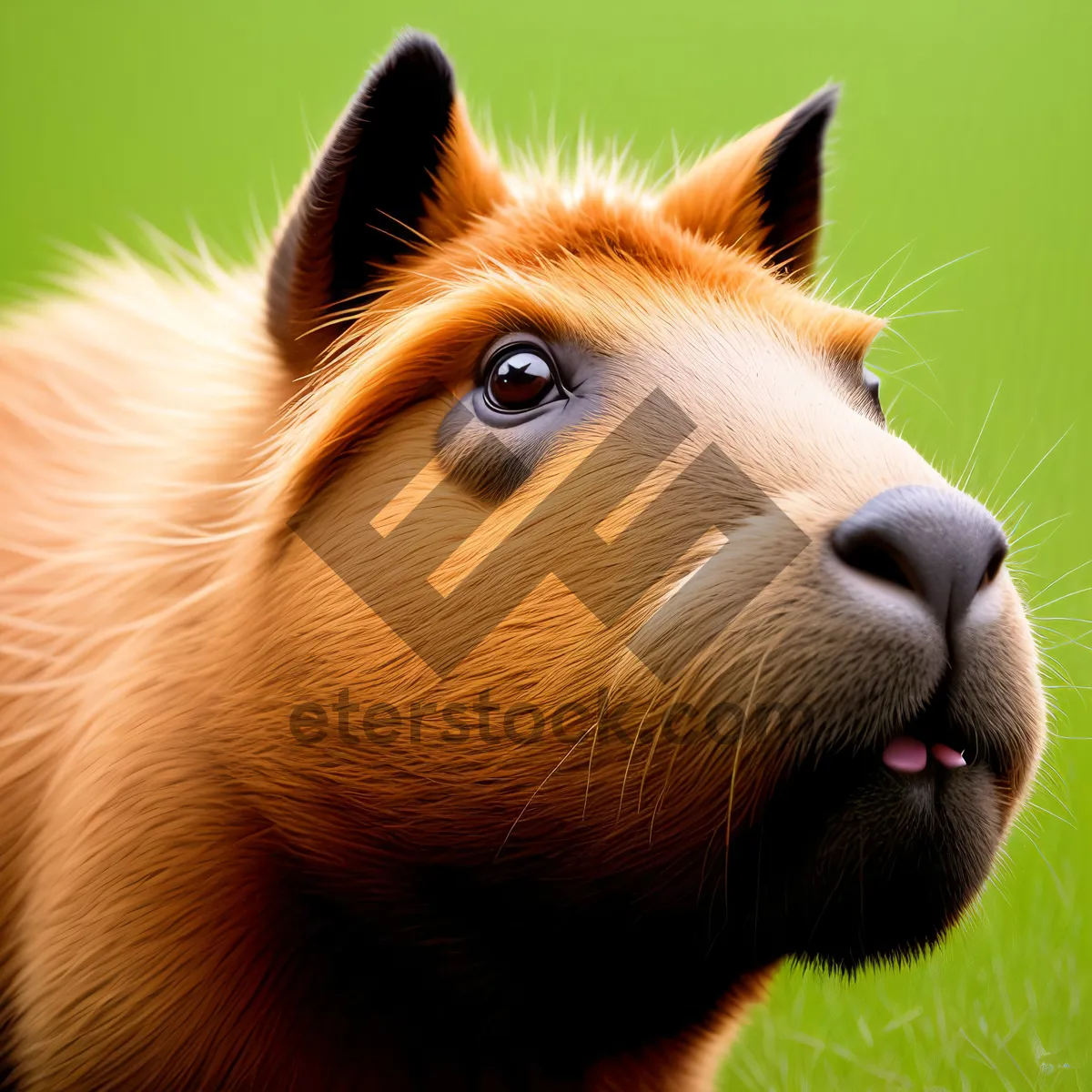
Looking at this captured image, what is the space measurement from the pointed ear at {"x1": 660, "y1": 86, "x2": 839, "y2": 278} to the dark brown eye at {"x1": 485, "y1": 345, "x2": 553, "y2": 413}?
76 centimetres

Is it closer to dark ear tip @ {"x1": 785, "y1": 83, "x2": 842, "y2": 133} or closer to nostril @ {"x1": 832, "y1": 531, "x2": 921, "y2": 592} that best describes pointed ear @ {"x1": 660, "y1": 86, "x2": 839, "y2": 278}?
dark ear tip @ {"x1": 785, "y1": 83, "x2": 842, "y2": 133}

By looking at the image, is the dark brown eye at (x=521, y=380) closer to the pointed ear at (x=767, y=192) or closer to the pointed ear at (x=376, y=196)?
the pointed ear at (x=376, y=196)

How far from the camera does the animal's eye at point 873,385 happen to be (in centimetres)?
296

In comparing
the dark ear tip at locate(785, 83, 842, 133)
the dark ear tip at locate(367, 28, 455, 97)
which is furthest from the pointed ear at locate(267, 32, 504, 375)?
the dark ear tip at locate(785, 83, 842, 133)

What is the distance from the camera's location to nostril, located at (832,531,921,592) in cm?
211

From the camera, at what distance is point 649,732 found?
2197 millimetres

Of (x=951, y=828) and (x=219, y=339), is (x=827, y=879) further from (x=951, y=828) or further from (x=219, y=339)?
(x=219, y=339)

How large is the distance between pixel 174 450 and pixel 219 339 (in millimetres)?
475

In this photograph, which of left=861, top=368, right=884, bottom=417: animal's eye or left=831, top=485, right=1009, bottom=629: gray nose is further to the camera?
left=861, top=368, right=884, bottom=417: animal's eye

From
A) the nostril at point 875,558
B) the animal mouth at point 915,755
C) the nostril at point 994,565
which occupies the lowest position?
the animal mouth at point 915,755

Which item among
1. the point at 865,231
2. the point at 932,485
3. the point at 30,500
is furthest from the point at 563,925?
the point at 865,231

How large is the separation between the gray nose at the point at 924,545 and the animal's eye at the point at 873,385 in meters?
0.84

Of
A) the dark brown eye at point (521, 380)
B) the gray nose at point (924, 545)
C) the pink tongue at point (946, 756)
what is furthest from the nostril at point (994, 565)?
the dark brown eye at point (521, 380)

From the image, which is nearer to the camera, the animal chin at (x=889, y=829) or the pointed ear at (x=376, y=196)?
the animal chin at (x=889, y=829)
